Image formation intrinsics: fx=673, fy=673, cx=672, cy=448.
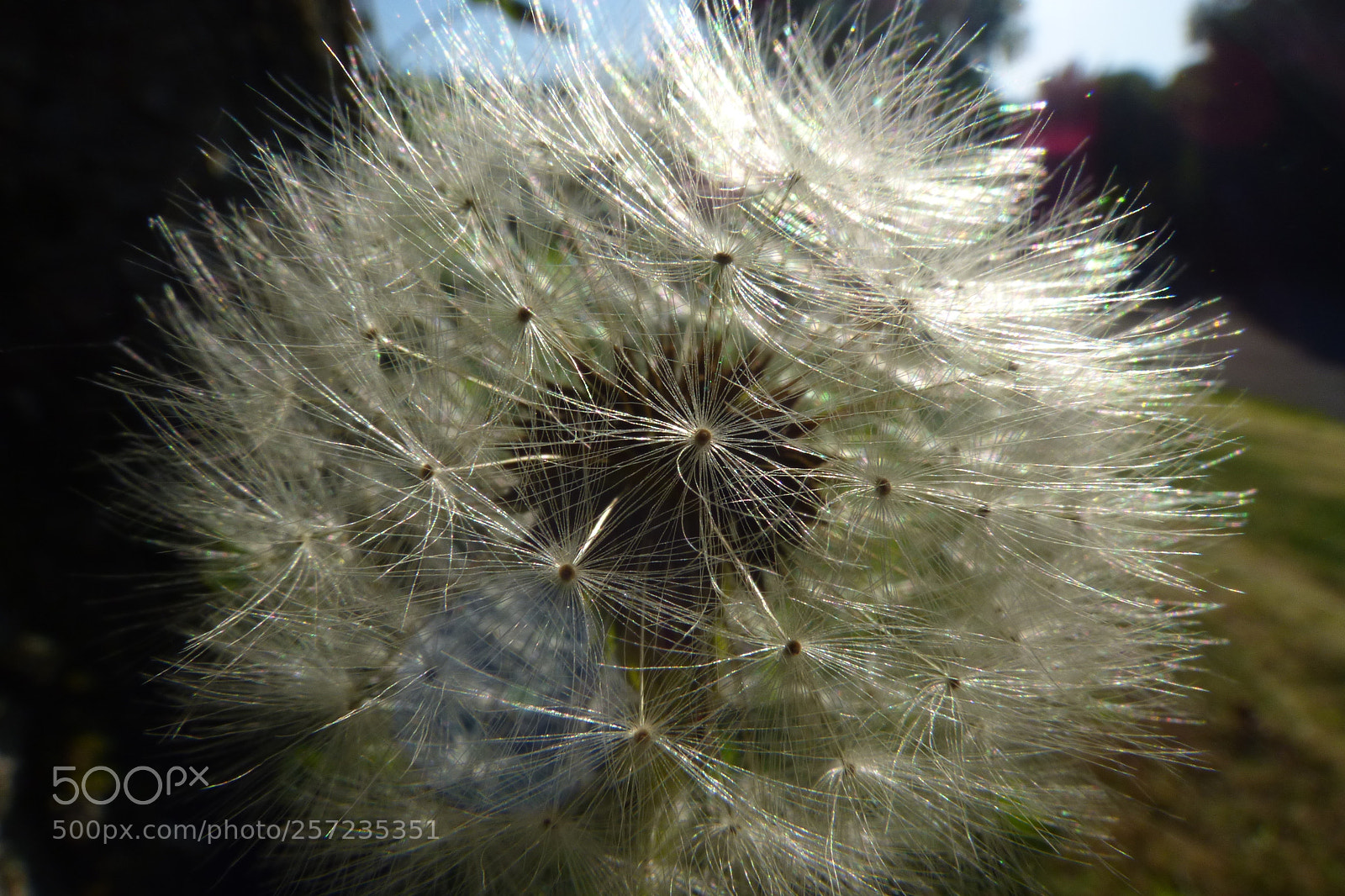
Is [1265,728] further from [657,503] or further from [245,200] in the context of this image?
[245,200]

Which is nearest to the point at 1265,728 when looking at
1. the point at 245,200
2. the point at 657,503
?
the point at 657,503

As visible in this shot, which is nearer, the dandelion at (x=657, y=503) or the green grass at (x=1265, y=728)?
the dandelion at (x=657, y=503)

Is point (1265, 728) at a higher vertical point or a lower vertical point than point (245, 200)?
lower

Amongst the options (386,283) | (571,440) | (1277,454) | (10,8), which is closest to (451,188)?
(386,283)
